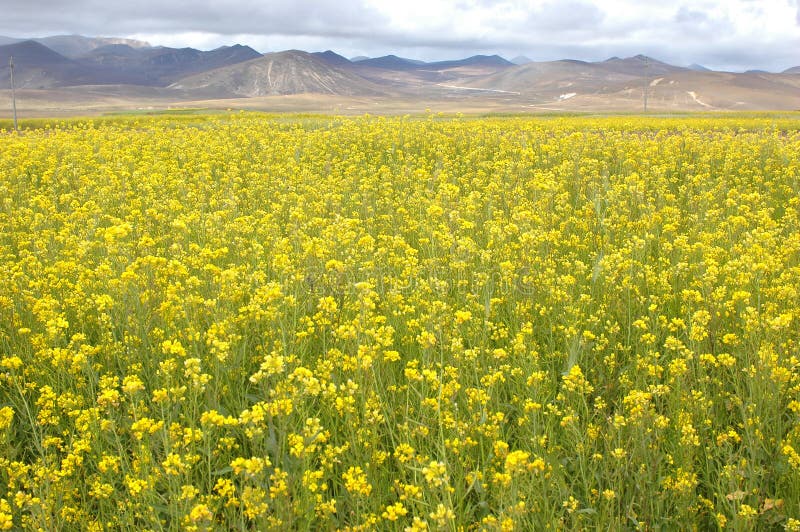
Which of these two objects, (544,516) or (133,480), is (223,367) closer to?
(133,480)

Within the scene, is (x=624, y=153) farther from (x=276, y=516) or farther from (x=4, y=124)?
(x=4, y=124)

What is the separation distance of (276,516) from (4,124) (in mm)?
60096

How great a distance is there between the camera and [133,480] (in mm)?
3393

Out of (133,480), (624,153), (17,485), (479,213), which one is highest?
(624,153)

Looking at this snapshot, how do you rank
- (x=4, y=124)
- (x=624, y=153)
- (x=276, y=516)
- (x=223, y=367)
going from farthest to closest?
(x=4, y=124), (x=624, y=153), (x=223, y=367), (x=276, y=516)

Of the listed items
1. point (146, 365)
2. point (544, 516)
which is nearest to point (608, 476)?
point (544, 516)

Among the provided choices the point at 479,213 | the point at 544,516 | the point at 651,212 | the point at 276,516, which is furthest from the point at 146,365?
the point at 651,212

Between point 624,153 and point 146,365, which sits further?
point 624,153

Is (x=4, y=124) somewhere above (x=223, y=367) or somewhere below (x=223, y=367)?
above

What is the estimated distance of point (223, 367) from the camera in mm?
4523

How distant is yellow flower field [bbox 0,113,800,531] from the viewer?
131 inches

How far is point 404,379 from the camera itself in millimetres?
4793

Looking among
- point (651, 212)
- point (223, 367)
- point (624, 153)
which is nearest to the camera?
point (223, 367)

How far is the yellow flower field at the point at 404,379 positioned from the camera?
10.9 feet
